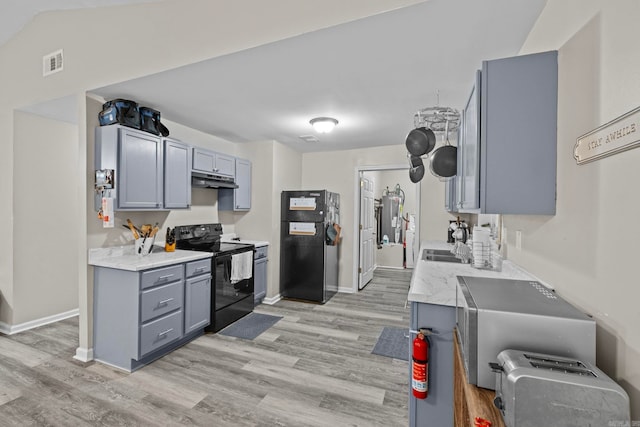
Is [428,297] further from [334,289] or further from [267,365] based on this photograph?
[334,289]

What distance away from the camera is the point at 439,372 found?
1.54 m

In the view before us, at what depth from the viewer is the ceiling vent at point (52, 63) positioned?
2865 mm

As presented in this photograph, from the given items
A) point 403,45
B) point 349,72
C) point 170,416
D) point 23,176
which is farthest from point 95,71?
point 170,416

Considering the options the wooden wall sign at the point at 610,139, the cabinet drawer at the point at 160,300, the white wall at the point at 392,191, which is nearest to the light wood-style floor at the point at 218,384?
the cabinet drawer at the point at 160,300

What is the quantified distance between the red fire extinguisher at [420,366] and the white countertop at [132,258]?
7.13 feet

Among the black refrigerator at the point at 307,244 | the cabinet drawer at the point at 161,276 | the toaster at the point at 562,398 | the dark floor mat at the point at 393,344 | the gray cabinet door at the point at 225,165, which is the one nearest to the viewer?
the toaster at the point at 562,398

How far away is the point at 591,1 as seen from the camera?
3.76 feet

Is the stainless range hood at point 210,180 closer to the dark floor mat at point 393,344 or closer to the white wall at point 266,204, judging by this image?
the white wall at point 266,204

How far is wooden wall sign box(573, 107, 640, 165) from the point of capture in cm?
85

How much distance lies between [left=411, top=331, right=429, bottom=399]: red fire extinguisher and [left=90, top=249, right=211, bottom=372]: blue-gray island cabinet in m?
2.18

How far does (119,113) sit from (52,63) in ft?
3.45

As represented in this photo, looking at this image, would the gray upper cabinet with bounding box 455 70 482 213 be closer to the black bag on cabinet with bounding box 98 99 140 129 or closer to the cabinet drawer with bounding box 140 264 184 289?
the cabinet drawer with bounding box 140 264 184 289

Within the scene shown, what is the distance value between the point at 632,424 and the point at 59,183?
16.1 ft

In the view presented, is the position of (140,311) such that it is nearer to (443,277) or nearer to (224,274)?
(224,274)
